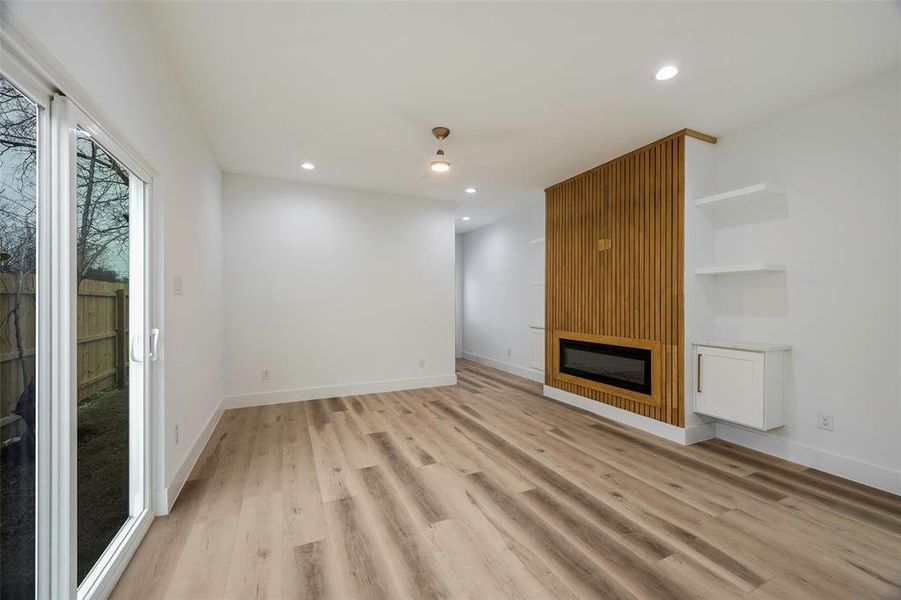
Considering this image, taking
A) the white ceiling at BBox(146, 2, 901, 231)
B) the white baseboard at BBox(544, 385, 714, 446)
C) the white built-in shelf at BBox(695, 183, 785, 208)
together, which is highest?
the white ceiling at BBox(146, 2, 901, 231)

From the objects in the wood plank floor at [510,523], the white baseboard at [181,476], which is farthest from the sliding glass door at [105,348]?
the wood plank floor at [510,523]

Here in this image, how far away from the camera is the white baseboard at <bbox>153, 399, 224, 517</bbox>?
2051 mm

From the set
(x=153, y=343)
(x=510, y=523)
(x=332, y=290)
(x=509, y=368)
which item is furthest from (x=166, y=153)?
(x=509, y=368)

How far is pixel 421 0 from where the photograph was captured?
5.82 feet

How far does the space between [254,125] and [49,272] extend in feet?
7.62

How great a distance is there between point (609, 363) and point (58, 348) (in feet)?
13.1

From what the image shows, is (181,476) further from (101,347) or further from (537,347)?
(537,347)

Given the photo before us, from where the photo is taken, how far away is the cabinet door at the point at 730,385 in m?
2.73

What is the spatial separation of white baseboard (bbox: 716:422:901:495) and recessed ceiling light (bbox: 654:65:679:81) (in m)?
2.85

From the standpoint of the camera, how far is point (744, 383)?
110 inches

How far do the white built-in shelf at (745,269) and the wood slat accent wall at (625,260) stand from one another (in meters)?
0.20

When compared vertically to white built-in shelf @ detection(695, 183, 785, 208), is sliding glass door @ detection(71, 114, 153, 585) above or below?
below

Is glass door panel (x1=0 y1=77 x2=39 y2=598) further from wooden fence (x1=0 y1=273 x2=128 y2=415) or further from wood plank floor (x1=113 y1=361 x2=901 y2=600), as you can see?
wood plank floor (x1=113 y1=361 x2=901 y2=600)

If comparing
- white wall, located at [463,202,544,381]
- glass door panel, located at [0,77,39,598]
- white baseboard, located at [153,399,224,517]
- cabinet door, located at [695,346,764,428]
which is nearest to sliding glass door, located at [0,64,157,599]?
glass door panel, located at [0,77,39,598]
